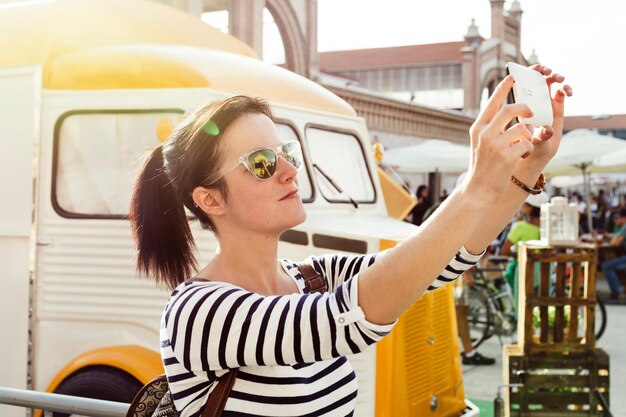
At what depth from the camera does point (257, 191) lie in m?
1.71

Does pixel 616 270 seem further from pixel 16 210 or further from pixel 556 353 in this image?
pixel 16 210

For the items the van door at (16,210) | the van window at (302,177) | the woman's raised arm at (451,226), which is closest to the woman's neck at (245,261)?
the woman's raised arm at (451,226)

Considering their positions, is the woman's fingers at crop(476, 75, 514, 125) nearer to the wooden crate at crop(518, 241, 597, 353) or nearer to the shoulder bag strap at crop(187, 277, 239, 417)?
the shoulder bag strap at crop(187, 277, 239, 417)

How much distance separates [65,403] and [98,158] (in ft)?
6.71

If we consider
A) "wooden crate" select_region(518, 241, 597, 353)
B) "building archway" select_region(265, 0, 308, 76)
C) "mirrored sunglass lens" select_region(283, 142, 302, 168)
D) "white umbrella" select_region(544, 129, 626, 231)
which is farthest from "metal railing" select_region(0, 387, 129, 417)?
"building archway" select_region(265, 0, 308, 76)

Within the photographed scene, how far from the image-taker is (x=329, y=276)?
2059 millimetres

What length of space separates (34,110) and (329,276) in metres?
2.83

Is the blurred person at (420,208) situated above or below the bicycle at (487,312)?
above

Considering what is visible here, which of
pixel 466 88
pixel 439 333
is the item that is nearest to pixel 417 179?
pixel 466 88

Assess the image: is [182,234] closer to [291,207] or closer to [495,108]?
[291,207]

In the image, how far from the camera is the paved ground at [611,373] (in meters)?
6.72

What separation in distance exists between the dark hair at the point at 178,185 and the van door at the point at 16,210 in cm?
261

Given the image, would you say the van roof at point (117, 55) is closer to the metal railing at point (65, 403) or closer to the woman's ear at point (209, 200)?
the metal railing at point (65, 403)

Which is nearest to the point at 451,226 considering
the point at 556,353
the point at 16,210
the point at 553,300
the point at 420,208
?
the point at 16,210
